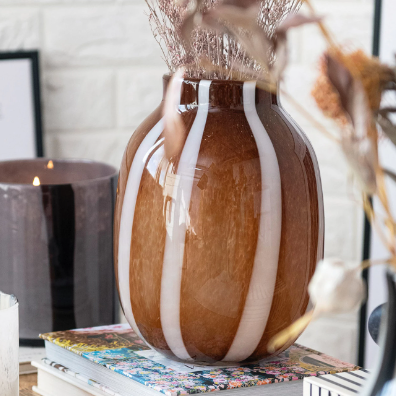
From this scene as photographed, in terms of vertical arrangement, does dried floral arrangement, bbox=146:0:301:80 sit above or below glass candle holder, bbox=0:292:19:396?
above

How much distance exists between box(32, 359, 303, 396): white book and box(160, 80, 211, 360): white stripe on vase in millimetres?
44

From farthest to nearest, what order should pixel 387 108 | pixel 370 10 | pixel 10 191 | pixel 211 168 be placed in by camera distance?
pixel 370 10, pixel 10 191, pixel 211 168, pixel 387 108

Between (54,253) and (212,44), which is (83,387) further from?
(212,44)

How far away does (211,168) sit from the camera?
44cm

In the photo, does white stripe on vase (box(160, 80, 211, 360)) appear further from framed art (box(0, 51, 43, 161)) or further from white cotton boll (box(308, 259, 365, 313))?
framed art (box(0, 51, 43, 161))

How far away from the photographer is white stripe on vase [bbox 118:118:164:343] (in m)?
0.46

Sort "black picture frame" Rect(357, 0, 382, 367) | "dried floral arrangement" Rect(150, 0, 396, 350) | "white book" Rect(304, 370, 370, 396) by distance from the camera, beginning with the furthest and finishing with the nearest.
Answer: "black picture frame" Rect(357, 0, 382, 367), "white book" Rect(304, 370, 370, 396), "dried floral arrangement" Rect(150, 0, 396, 350)

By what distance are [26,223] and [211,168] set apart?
24cm

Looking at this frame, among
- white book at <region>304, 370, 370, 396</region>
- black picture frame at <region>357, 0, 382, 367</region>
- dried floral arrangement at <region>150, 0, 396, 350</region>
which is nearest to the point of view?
dried floral arrangement at <region>150, 0, 396, 350</region>

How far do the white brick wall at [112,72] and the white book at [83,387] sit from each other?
1.42ft

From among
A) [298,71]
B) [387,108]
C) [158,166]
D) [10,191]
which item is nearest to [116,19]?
[298,71]

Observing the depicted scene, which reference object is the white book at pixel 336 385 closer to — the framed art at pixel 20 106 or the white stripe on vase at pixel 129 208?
the white stripe on vase at pixel 129 208

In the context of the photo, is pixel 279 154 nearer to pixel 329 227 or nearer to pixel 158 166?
pixel 158 166

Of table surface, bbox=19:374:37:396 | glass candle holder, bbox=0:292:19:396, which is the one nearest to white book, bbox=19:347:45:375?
table surface, bbox=19:374:37:396
